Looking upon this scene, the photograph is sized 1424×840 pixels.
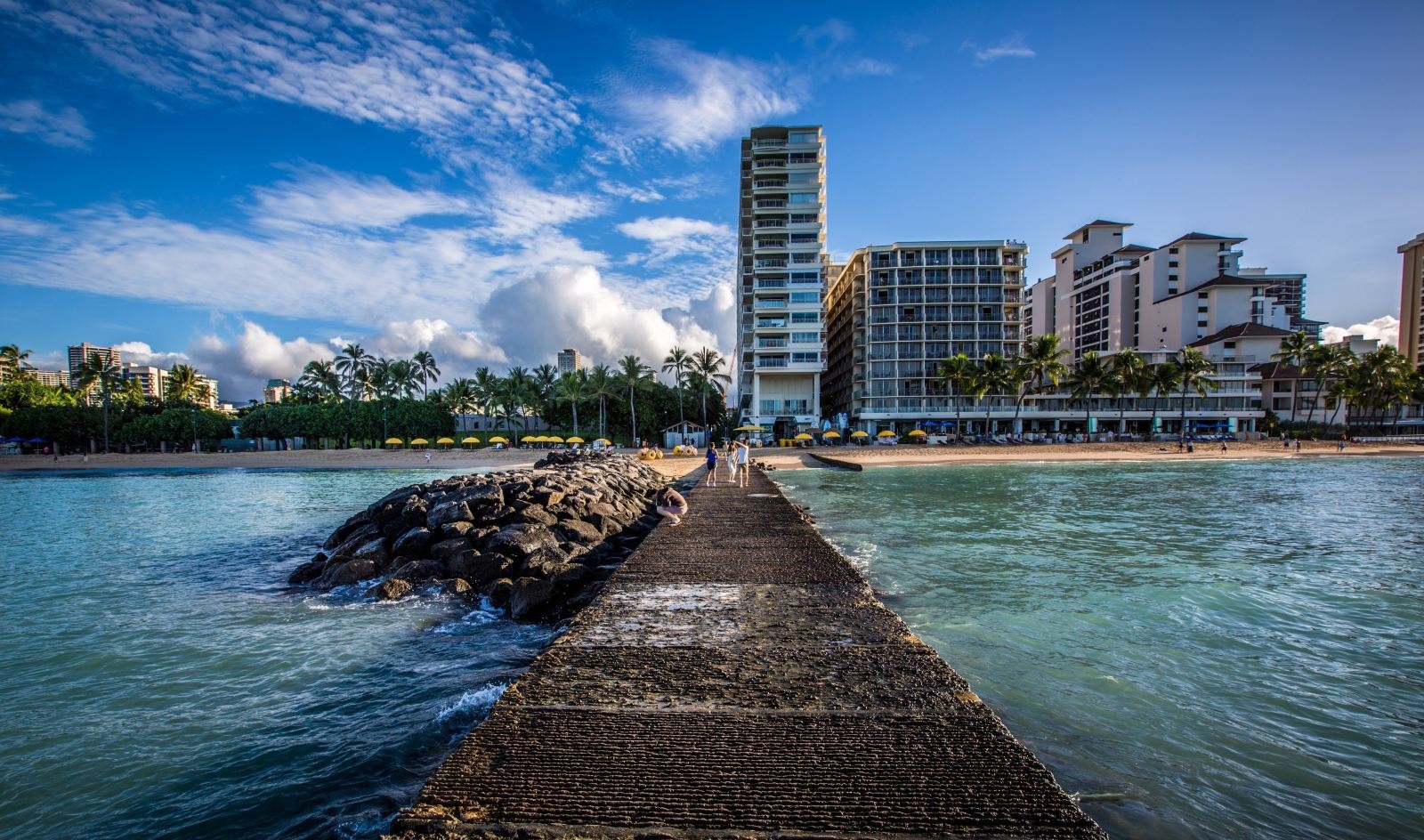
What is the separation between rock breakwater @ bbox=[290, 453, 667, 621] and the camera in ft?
39.6

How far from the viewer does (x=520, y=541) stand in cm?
1426

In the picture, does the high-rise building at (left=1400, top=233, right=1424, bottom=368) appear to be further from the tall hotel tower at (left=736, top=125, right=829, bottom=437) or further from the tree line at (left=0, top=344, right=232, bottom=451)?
the tree line at (left=0, top=344, right=232, bottom=451)

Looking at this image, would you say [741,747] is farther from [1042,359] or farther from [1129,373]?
[1129,373]

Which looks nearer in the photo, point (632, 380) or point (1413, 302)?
point (632, 380)

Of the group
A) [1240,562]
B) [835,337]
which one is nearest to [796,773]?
[1240,562]

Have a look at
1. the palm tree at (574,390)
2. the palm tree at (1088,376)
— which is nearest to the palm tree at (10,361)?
the palm tree at (574,390)

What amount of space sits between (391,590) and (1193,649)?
1420cm

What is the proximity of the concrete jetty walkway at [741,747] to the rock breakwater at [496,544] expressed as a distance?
16.7ft

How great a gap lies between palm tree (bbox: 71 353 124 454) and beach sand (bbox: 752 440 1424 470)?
7800cm

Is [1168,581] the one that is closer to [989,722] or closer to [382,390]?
[989,722]

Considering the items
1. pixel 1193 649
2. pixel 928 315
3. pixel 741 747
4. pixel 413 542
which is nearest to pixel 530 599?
pixel 413 542

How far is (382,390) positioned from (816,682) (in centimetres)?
9083


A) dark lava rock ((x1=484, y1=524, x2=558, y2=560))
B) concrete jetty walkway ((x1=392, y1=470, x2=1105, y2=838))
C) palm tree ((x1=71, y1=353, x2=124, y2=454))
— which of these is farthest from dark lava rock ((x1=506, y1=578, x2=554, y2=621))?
palm tree ((x1=71, y1=353, x2=124, y2=454))

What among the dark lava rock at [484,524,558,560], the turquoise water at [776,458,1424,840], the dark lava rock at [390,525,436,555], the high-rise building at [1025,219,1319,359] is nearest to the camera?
the turquoise water at [776,458,1424,840]
